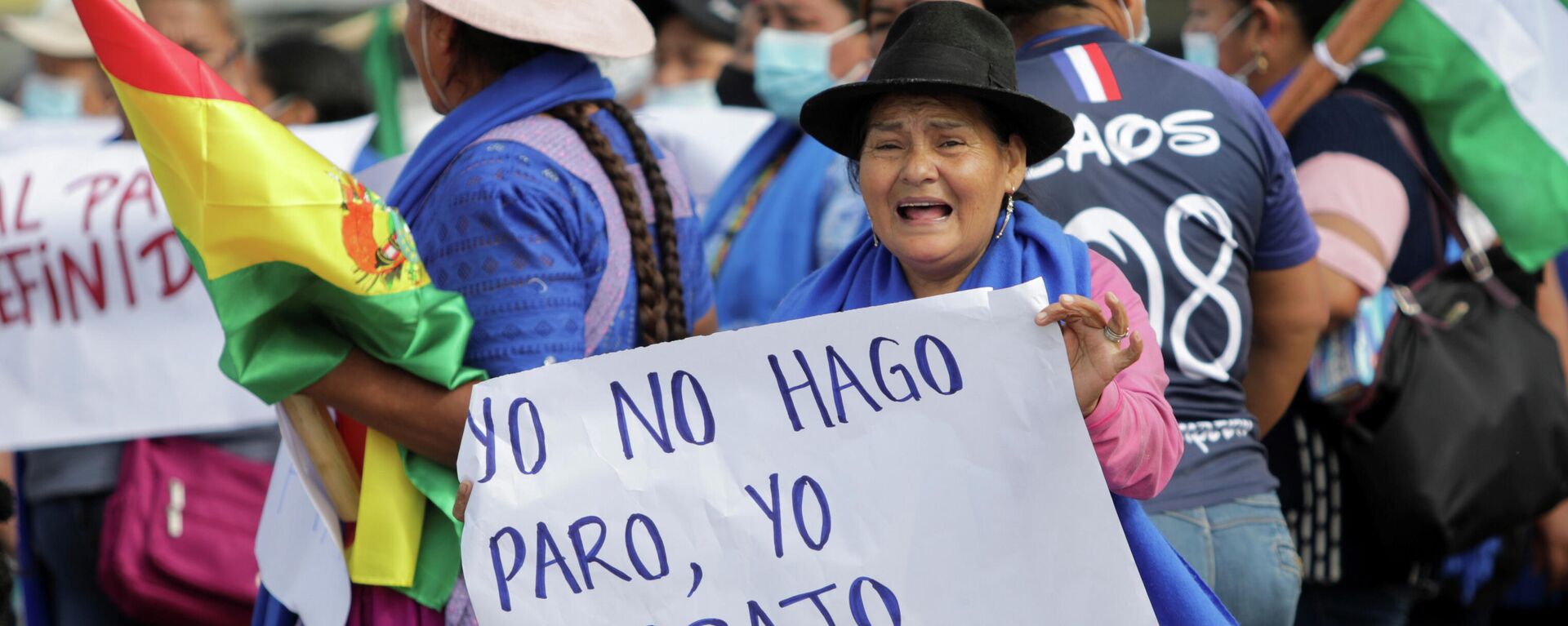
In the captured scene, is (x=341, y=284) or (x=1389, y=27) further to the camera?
(x=1389, y=27)

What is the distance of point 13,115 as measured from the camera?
24.4 feet

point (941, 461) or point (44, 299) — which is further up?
point (941, 461)

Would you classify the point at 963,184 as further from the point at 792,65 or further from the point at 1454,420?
the point at 792,65

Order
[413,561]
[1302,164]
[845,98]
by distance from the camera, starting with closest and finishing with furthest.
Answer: [845,98], [413,561], [1302,164]

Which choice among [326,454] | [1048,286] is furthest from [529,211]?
[1048,286]

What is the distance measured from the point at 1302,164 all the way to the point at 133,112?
8.24ft

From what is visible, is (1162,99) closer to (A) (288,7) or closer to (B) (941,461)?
(B) (941,461)

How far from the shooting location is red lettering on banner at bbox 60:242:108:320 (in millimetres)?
4098

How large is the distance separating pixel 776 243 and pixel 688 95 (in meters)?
2.19

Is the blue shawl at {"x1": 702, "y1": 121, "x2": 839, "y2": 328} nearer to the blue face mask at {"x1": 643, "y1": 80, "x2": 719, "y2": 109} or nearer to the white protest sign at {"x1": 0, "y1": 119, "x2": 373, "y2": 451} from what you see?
the white protest sign at {"x1": 0, "y1": 119, "x2": 373, "y2": 451}

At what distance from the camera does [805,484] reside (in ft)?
7.50

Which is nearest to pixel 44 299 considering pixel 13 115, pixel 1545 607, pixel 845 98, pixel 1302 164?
pixel 845 98

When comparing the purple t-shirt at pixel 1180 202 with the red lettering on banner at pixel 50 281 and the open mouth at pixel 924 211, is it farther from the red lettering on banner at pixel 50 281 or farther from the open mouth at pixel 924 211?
the red lettering on banner at pixel 50 281

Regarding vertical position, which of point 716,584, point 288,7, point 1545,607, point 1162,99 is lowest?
point 288,7
